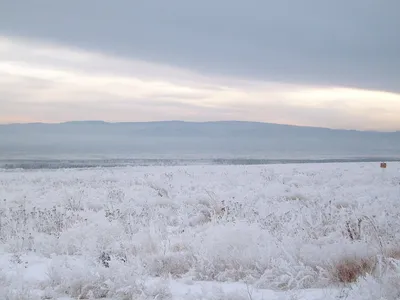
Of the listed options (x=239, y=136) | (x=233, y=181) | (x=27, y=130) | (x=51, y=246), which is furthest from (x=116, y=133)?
(x=51, y=246)

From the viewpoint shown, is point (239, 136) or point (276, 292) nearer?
point (276, 292)

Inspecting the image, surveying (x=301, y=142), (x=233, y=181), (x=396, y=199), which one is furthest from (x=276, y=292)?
(x=301, y=142)

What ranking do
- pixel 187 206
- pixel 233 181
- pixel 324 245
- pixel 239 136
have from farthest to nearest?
pixel 239 136 → pixel 233 181 → pixel 187 206 → pixel 324 245

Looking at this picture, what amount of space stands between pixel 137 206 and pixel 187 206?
1.25 m

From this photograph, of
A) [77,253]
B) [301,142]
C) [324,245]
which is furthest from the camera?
[301,142]

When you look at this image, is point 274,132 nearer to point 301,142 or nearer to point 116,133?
point 301,142

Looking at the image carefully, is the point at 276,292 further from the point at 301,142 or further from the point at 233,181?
the point at 301,142

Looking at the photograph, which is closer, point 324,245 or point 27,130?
point 324,245

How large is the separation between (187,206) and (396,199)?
5.30 m

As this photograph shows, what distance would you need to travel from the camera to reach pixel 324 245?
262 inches

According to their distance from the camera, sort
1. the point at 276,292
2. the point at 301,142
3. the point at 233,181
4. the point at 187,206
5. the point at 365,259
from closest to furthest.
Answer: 1. the point at 276,292
2. the point at 365,259
3. the point at 187,206
4. the point at 233,181
5. the point at 301,142

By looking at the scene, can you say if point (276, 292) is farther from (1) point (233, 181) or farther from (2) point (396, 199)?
(1) point (233, 181)

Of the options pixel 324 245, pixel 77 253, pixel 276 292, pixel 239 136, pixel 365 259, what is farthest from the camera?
pixel 239 136

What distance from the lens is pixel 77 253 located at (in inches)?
288
